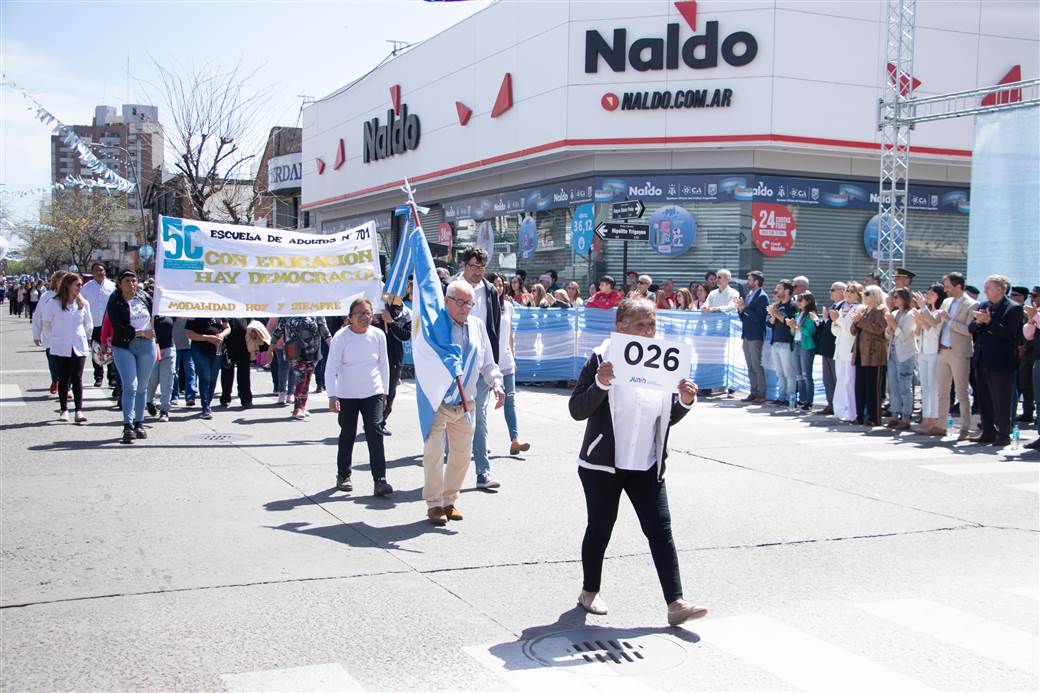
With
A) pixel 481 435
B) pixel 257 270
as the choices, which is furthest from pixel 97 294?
pixel 481 435

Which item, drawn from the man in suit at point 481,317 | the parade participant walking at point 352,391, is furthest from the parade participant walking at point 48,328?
the man in suit at point 481,317

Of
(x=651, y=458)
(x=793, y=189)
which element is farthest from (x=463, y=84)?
(x=651, y=458)

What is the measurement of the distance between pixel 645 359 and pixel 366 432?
4172 millimetres

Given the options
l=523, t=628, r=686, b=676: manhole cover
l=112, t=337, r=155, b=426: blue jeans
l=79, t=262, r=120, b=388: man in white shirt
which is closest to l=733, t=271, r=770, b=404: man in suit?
l=112, t=337, r=155, b=426: blue jeans

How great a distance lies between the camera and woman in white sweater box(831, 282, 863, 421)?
14.5 metres

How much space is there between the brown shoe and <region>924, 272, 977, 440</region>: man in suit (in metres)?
8.08

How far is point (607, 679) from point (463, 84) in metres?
27.1

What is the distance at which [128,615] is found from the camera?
5484 mm

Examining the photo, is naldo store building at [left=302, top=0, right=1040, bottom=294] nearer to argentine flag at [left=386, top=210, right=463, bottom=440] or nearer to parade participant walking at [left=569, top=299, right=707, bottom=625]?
argentine flag at [left=386, top=210, right=463, bottom=440]

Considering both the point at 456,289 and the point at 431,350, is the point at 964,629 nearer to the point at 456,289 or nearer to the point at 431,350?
the point at 431,350

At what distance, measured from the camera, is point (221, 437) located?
476 inches

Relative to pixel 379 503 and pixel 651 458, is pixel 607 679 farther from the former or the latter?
pixel 379 503

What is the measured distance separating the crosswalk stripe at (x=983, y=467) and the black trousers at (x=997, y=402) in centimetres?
106

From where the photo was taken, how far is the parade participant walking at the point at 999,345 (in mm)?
12125
